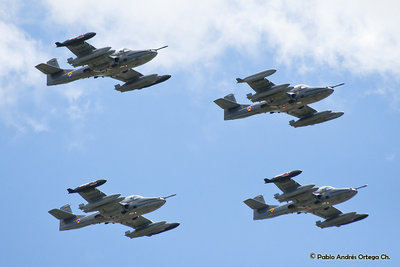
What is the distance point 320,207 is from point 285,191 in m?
4.11

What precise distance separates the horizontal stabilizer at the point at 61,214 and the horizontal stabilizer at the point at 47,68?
14064 millimetres

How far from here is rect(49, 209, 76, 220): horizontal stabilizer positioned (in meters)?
88.0

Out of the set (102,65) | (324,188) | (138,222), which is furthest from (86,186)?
(324,188)

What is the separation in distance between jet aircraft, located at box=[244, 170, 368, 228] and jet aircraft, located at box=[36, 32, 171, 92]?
1619cm

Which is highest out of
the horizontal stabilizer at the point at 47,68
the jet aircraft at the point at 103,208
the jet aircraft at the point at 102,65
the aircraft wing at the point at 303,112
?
the horizontal stabilizer at the point at 47,68

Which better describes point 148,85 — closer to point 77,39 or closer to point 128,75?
point 128,75

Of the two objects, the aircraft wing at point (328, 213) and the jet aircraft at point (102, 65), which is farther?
the aircraft wing at point (328, 213)

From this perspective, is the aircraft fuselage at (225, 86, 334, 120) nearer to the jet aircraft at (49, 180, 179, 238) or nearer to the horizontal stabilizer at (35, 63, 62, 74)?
the jet aircraft at (49, 180, 179, 238)

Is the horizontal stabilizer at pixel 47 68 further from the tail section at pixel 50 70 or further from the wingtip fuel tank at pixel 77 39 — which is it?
the wingtip fuel tank at pixel 77 39

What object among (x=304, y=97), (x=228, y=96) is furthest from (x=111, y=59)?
(x=304, y=97)

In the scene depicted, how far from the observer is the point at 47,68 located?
298 ft

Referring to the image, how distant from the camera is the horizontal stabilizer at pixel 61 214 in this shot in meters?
88.0

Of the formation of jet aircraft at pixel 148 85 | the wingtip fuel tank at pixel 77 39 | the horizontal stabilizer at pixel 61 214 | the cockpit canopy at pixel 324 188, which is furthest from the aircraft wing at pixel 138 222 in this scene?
the wingtip fuel tank at pixel 77 39

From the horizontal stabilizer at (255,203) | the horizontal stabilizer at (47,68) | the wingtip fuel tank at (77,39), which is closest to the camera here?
the wingtip fuel tank at (77,39)
